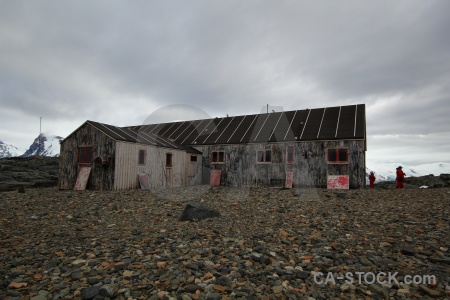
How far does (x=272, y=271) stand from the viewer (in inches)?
192

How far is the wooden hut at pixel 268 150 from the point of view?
18.2 metres

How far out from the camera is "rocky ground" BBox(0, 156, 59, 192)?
20244 millimetres

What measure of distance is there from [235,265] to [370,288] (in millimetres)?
2464

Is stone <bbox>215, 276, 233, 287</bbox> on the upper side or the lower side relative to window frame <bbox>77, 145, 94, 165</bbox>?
lower

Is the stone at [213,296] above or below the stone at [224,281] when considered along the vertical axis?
below

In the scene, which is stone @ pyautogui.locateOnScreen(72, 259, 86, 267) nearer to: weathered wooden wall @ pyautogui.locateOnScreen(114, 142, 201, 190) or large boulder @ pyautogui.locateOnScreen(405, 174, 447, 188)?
weathered wooden wall @ pyautogui.locateOnScreen(114, 142, 201, 190)

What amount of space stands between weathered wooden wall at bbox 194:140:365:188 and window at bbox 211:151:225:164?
0.32 m

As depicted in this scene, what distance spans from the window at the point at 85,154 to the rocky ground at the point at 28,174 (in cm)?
534

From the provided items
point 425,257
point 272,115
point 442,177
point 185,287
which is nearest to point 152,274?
point 185,287

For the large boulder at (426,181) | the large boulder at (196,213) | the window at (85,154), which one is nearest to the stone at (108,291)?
the large boulder at (196,213)

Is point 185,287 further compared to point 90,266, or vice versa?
point 90,266

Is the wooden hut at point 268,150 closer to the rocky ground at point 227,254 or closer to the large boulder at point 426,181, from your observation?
the rocky ground at point 227,254

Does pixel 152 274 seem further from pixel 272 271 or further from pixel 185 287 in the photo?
pixel 272 271

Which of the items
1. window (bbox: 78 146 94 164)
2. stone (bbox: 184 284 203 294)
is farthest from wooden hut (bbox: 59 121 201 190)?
stone (bbox: 184 284 203 294)
